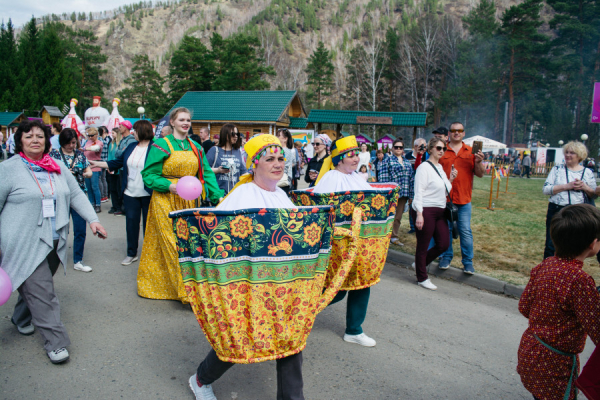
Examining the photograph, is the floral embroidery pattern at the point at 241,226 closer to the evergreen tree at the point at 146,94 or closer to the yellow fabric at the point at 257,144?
the yellow fabric at the point at 257,144

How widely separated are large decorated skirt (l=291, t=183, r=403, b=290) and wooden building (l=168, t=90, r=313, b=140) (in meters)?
28.9

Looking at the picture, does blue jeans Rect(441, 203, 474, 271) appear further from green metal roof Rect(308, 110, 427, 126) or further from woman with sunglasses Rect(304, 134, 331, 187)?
green metal roof Rect(308, 110, 427, 126)

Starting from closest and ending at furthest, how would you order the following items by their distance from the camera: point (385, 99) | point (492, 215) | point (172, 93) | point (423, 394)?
1. point (423, 394)
2. point (492, 215)
3. point (172, 93)
4. point (385, 99)

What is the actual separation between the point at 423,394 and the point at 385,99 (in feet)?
178

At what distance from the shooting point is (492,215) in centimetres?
1124

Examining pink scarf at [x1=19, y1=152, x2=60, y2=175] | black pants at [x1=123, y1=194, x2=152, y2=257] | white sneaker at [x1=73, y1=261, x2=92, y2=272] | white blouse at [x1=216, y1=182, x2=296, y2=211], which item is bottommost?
white sneaker at [x1=73, y1=261, x2=92, y2=272]

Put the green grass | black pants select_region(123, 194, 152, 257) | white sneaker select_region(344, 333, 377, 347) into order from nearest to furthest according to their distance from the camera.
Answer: white sneaker select_region(344, 333, 377, 347)
black pants select_region(123, 194, 152, 257)
the green grass

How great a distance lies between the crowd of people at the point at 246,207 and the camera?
212 cm

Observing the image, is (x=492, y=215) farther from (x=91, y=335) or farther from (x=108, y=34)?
(x=108, y=34)

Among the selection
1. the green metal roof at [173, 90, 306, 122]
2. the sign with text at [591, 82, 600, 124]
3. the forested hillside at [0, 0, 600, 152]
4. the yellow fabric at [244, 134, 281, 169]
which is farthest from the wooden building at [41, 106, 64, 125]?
the yellow fabric at [244, 134, 281, 169]

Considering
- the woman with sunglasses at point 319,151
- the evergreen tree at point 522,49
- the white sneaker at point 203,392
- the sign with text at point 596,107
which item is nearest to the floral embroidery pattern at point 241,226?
the white sneaker at point 203,392

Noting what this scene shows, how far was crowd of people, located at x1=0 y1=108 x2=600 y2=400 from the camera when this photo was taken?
2121 mm

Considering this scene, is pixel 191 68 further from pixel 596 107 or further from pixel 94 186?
pixel 596 107

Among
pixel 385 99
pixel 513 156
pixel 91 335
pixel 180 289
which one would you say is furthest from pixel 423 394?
pixel 385 99
